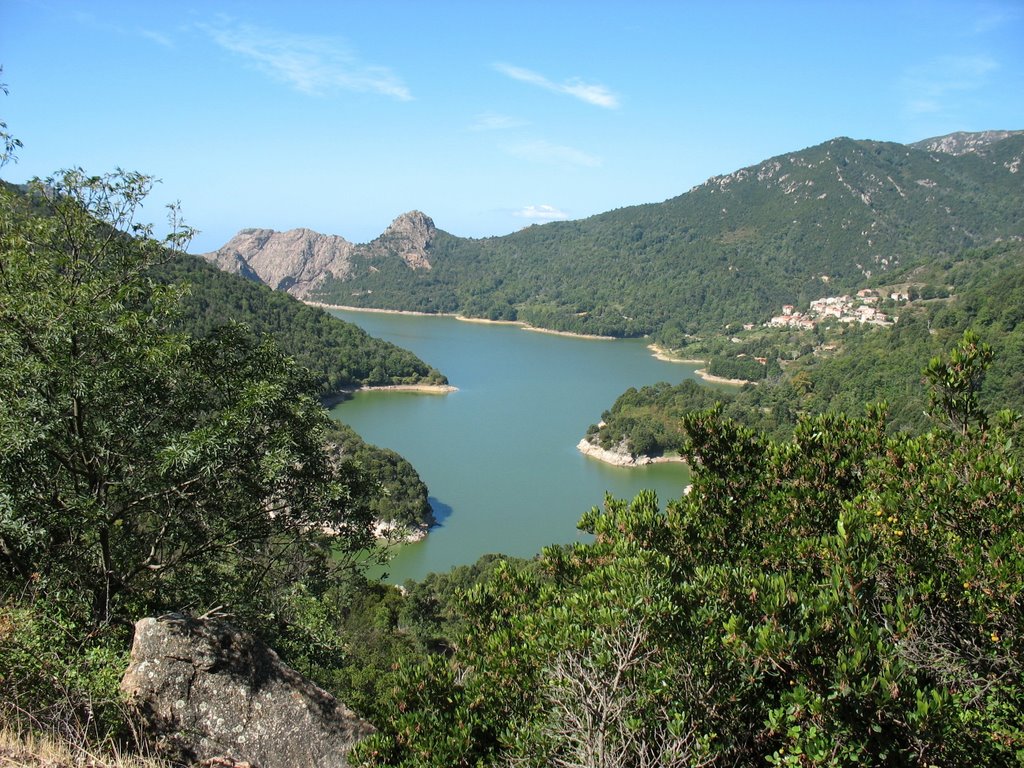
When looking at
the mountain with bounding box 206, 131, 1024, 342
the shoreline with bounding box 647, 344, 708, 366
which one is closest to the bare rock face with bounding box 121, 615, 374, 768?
the shoreline with bounding box 647, 344, 708, 366

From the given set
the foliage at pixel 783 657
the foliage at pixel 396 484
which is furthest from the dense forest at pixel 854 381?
the foliage at pixel 783 657

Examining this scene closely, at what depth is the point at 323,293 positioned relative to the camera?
101062 millimetres

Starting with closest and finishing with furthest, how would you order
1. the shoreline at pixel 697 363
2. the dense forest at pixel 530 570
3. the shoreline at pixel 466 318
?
the dense forest at pixel 530 570 → the shoreline at pixel 697 363 → the shoreline at pixel 466 318

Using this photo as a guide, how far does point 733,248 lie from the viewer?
95.9 m

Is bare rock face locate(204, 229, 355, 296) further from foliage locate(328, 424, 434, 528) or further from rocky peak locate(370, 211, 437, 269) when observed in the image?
foliage locate(328, 424, 434, 528)

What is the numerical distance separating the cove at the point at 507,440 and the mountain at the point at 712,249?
57.4 ft

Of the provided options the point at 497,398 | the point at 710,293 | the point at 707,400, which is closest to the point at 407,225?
the point at 710,293

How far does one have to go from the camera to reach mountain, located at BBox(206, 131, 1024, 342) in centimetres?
8275

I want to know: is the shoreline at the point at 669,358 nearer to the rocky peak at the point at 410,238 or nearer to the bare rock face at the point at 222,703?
the bare rock face at the point at 222,703

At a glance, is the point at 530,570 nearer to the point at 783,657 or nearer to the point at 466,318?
the point at 783,657

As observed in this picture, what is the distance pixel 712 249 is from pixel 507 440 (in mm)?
72929

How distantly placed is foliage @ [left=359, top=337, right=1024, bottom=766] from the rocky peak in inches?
4400

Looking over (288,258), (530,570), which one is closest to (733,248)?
(288,258)

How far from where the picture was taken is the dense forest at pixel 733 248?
81562mm
